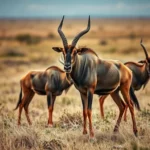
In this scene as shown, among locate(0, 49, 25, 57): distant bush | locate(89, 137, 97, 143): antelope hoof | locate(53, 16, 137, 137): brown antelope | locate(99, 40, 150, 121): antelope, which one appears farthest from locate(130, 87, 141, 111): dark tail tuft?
locate(0, 49, 25, 57): distant bush

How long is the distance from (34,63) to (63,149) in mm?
26119

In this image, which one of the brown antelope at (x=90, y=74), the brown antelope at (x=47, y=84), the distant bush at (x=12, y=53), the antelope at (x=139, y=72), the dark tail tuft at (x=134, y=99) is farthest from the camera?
the distant bush at (x=12, y=53)

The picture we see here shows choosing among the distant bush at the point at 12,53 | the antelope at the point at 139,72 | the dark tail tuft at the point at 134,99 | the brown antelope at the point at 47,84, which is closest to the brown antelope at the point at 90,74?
the dark tail tuft at the point at 134,99

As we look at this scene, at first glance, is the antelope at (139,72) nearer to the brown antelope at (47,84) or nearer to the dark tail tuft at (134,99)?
the dark tail tuft at (134,99)

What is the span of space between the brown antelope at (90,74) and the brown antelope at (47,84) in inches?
90.2

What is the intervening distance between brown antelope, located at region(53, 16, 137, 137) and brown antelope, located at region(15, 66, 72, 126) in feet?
7.52

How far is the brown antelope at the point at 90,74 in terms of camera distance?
1082 cm

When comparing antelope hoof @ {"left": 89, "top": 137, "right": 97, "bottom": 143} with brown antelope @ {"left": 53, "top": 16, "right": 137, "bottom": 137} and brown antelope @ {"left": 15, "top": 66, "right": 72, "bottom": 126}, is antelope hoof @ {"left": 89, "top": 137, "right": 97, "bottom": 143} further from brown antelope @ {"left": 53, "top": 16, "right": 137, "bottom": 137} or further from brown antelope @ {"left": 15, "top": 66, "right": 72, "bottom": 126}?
brown antelope @ {"left": 15, "top": 66, "right": 72, "bottom": 126}

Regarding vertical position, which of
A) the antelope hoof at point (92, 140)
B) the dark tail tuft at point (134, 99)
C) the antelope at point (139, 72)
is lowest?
the antelope hoof at point (92, 140)

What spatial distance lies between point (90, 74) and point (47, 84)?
2984 millimetres

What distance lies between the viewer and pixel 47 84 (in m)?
13.7

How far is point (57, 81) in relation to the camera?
13.8 meters

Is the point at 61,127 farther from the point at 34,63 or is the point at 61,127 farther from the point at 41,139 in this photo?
the point at 34,63

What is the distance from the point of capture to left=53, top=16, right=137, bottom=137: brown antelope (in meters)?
10.8
